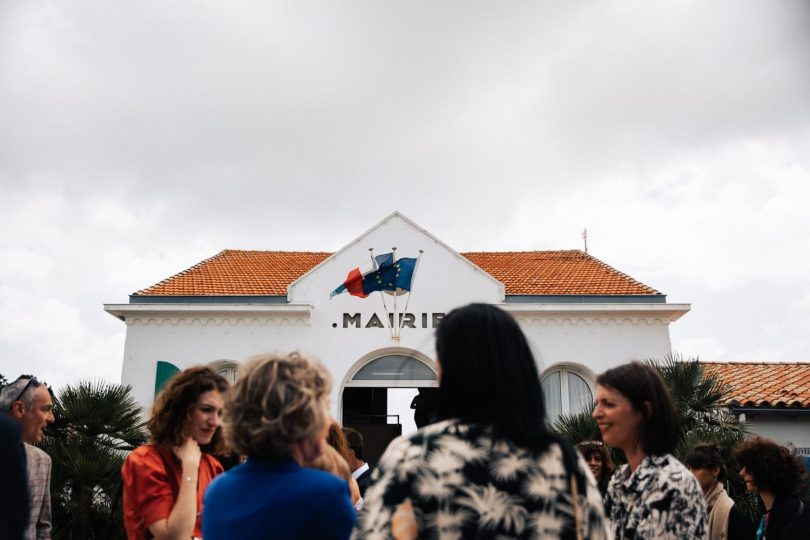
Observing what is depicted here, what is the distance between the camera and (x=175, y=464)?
3188 mm

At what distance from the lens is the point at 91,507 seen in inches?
335

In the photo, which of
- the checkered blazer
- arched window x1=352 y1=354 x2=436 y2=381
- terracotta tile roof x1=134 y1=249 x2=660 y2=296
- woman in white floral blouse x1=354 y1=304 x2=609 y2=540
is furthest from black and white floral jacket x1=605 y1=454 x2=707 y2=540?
terracotta tile roof x1=134 y1=249 x2=660 y2=296

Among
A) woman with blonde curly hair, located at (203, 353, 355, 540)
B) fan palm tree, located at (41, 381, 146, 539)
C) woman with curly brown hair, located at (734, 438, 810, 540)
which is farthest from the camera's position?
fan palm tree, located at (41, 381, 146, 539)

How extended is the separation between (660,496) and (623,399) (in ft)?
1.60

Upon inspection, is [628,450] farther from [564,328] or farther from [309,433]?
[564,328]

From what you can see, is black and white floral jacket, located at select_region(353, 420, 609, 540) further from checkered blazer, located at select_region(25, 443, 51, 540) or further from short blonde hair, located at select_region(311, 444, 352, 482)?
checkered blazer, located at select_region(25, 443, 51, 540)

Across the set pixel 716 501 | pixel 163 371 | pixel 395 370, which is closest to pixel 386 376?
pixel 395 370

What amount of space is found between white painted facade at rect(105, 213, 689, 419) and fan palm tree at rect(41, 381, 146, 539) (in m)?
6.20

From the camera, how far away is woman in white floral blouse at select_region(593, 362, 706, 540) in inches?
109

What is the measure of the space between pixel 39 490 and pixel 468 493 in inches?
150

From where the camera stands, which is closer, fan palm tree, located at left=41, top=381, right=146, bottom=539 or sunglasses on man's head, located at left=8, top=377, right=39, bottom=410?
sunglasses on man's head, located at left=8, top=377, right=39, bottom=410

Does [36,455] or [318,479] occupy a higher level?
[318,479]

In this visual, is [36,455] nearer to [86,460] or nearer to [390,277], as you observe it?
[86,460]

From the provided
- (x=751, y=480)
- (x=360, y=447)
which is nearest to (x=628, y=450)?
(x=751, y=480)
